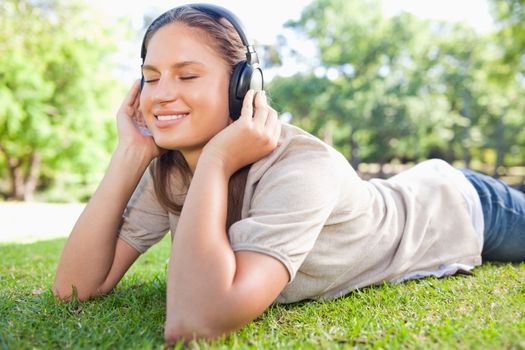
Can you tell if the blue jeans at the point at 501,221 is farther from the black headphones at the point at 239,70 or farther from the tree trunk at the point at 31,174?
the tree trunk at the point at 31,174

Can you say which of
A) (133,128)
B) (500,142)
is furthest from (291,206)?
(500,142)

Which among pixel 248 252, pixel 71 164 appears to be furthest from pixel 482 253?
A: pixel 71 164

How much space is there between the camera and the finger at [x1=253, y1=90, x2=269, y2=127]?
2.08m

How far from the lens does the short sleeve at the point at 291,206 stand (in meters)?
1.79

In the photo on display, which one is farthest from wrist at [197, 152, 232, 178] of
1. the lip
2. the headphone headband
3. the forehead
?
the headphone headband

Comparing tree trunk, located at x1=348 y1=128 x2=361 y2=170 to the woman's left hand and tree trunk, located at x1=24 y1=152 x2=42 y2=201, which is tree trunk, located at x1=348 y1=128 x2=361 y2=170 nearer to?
→ tree trunk, located at x1=24 y1=152 x2=42 y2=201

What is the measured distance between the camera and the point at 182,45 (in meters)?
2.18

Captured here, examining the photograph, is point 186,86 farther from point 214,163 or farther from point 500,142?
point 500,142

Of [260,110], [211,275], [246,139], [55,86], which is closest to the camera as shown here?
[211,275]

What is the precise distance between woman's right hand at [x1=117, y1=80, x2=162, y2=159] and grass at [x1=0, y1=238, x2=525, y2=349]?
0.80m

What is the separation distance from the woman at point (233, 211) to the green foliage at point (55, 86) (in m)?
18.7

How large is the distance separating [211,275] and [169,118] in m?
0.86

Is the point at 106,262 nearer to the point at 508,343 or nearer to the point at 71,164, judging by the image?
the point at 508,343

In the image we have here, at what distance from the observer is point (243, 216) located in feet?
7.19
